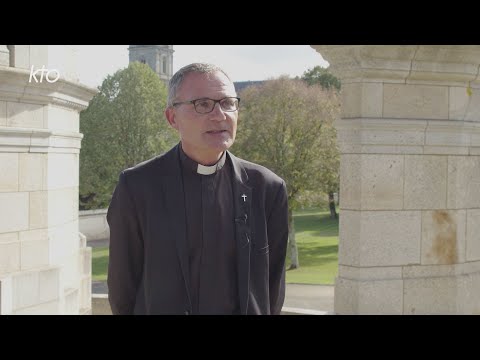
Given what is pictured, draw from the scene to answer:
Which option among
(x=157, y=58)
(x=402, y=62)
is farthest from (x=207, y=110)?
(x=157, y=58)

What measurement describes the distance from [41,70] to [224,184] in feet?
13.9

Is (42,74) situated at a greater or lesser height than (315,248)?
greater

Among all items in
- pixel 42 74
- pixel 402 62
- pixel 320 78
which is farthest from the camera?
pixel 320 78

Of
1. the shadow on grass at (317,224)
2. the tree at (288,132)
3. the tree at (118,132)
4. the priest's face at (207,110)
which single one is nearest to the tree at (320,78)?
the shadow on grass at (317,224)

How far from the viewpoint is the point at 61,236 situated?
736 cm

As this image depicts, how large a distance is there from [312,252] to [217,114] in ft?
97.0

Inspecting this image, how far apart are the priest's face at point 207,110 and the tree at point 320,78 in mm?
43039

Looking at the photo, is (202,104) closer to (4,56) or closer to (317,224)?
(4,56)

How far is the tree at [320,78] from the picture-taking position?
46.4 m

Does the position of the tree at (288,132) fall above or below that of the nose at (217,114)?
above

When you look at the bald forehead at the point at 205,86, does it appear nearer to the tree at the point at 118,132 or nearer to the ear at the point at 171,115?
the ear at the point at 171,115

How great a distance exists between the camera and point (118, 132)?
36.1 meters

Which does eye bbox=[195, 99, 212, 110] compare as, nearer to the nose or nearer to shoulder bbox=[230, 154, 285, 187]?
the nose
